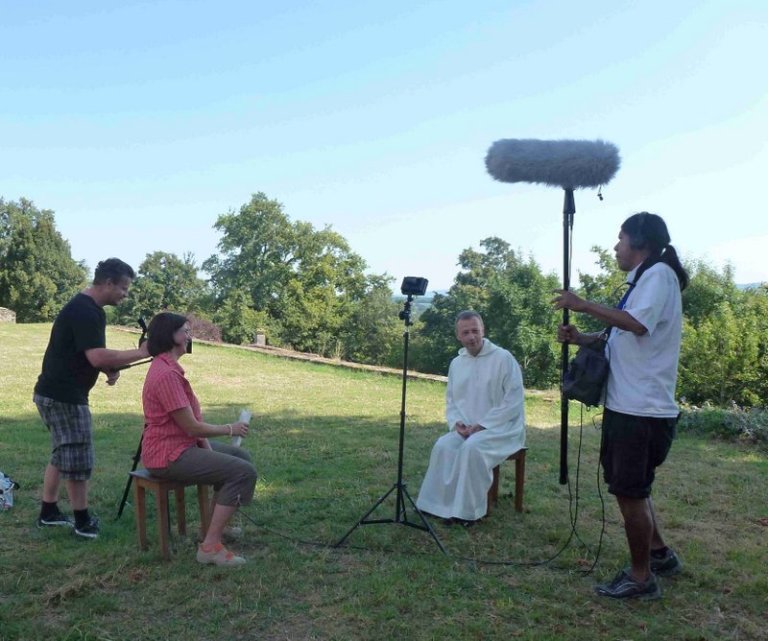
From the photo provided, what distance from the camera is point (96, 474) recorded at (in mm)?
5734

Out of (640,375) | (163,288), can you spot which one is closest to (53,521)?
(640,375)

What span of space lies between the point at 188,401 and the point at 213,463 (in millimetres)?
394

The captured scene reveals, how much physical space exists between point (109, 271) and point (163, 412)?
97 cm

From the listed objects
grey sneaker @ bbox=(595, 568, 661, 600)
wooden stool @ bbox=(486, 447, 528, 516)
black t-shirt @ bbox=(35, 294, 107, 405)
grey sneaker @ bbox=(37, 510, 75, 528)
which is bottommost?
grey sneaker @ bbox=(37, 510, 75, 528)

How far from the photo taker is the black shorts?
3270mm

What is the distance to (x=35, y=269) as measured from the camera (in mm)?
37469

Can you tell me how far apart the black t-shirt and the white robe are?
2430 mm

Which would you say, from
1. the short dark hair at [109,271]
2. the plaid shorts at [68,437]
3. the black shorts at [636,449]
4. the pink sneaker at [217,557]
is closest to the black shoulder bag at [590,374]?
the black shorts at [636,449]

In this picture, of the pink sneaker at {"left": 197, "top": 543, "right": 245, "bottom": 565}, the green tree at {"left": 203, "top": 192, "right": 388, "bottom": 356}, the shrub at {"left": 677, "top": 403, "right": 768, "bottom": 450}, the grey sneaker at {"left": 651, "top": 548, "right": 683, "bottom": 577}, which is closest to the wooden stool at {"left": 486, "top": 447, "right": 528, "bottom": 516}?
the grey sneaker at {"left": 651, "top": 548, "right": 683, "bottom": 577}

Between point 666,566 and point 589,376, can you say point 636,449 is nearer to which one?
point 589,376

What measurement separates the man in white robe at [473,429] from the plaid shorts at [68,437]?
2291mm

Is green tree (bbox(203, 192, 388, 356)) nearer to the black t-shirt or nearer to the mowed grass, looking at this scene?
the mowed grass

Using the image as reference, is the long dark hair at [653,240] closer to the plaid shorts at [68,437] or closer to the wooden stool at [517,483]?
the wooden stool at [517,483]

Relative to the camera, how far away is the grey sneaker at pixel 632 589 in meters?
3.40
